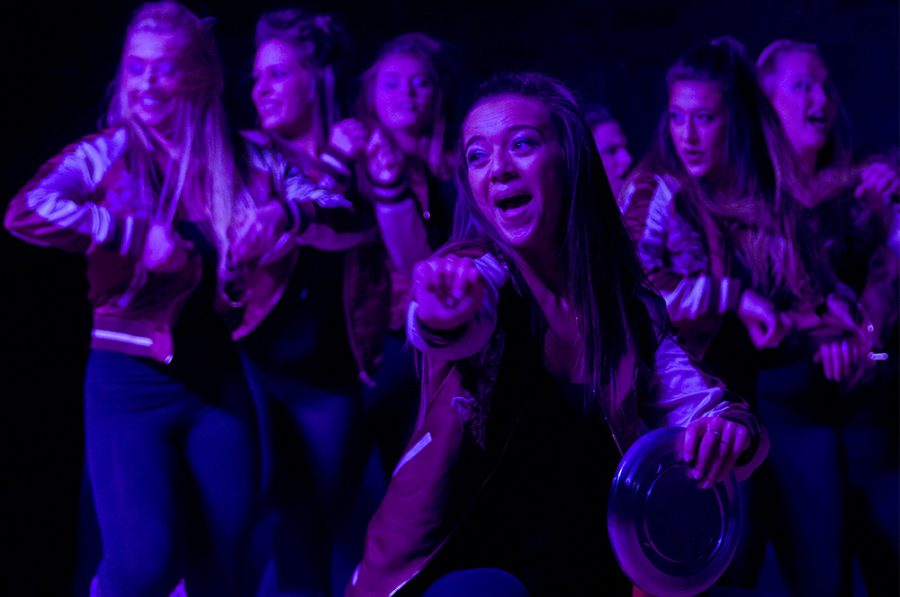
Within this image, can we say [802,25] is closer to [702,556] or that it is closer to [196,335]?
[702,556]

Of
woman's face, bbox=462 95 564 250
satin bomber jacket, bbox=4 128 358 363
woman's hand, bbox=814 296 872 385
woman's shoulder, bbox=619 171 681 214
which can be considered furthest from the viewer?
woman's hand, bbox=814 296 872 385

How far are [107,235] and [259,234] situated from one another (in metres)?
0.32

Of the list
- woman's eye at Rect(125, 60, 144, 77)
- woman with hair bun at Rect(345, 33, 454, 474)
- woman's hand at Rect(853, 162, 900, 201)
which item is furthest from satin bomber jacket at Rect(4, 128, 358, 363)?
woman's hand at Rect(853, 162, 900, 201)

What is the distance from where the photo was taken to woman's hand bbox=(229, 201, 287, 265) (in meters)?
2.19

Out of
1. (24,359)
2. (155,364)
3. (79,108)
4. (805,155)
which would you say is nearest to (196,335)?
(155,364)

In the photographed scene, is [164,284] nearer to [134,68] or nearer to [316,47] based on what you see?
[134,68]

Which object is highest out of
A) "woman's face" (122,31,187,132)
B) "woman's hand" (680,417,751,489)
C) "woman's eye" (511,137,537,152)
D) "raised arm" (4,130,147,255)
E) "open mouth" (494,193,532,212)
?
"woman's face" (122,31,187,132)

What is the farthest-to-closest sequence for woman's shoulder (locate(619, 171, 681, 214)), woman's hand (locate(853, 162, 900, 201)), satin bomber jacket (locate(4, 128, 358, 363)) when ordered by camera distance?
woman's hand (locate(853, 162, 900, 201)) < woman's shoulder (locate(619, 171, 681, 214)) < satin bomber jacket (locate(4, 128, 358, 363))

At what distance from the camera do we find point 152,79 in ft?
7.04

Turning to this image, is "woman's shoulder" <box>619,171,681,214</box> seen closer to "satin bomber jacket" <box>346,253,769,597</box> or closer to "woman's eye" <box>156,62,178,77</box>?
"satin bomber jacket" <box>346,253,769,597</box>

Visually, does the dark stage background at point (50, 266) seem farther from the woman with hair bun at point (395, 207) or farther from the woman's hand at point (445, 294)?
the woman's hand at point (445, 294)

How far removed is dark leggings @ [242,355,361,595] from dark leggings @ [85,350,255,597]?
0.07 meters

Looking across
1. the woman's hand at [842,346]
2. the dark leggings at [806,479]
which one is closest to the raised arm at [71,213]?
the dark leggings at [806,479]

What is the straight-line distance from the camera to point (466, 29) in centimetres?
251
